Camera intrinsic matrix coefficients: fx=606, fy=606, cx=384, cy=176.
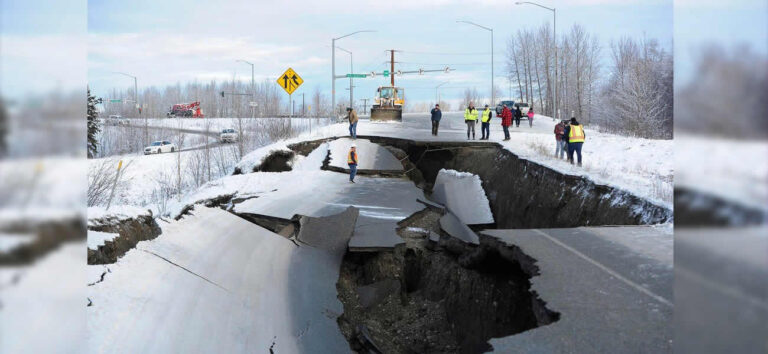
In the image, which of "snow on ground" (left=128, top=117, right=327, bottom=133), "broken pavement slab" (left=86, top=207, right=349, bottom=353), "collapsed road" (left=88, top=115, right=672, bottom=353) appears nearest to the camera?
"collapsed road" (left=88, top=115, right=672, bottom=353)

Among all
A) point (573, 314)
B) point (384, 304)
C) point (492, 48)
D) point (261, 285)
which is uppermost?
point (492, 48)

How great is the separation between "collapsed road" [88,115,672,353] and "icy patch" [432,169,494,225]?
150 mm

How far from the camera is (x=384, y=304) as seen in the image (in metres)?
11.4

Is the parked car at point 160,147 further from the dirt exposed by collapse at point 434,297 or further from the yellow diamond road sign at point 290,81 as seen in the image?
the dirt exposed by collapse at point 434,297

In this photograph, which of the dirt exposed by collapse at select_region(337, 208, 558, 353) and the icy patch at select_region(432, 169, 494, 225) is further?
the icy patch at select_region(432, 169, 494, 225)

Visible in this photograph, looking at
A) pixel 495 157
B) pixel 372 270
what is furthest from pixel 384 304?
pixel 495 157

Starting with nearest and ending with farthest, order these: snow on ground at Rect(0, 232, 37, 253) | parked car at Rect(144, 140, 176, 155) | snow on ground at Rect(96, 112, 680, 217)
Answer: snow on ground at Rect(0, 232, 37, 253), snow on ground at Rect(96, 112, 680, 217), parked car at Rect(144, 140, 176, 155)

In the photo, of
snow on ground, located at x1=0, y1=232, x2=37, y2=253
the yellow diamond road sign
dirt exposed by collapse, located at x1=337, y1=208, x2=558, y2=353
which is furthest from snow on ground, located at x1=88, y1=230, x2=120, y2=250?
the yellow diamond road sign

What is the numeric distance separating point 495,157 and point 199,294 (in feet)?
51.9

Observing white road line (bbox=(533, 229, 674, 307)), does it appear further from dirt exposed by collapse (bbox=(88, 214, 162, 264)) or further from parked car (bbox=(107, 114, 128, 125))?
parked car (bbox=(107, 114, 128, 125))

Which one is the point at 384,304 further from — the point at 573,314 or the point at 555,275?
the point at 573,314

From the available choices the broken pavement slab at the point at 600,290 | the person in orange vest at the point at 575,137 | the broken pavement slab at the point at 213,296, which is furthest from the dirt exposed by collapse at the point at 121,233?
the person in orange vest at the point at 575,137

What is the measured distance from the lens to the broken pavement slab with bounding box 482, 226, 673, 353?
4863 mm

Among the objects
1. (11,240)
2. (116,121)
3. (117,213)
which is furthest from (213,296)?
(116,121)
